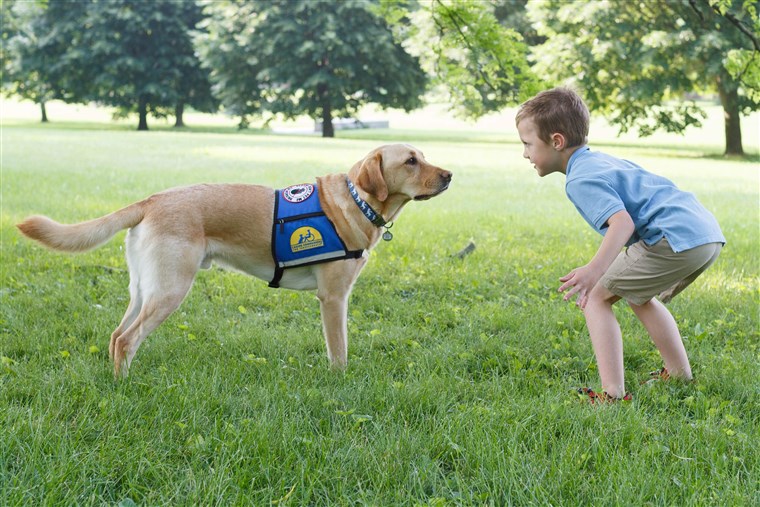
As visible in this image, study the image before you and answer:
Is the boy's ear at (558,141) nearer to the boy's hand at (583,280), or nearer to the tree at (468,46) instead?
the boy's hand at (583,280)

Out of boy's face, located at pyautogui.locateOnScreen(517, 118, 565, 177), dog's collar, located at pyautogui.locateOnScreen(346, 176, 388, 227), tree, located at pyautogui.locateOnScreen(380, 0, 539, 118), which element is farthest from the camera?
tree, located at pyautogui.locateOnScreen(380, 0, 539, 118)

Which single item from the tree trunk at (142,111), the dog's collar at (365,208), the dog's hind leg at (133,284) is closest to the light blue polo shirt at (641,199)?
the dog's collar at (365,208)

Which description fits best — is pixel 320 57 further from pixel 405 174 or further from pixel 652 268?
pixel 652 268

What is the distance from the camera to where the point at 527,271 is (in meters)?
6.89

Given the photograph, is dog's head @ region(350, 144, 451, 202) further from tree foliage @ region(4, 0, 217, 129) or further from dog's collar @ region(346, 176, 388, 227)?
tree foliage @ region(4, 0, 217, 129)

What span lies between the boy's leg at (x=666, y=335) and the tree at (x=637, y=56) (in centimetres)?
2335

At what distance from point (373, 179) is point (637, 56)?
81.4 feet

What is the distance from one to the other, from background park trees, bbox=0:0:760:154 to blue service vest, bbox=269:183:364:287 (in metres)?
17.8

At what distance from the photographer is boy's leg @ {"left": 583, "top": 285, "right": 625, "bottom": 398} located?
3.83 m

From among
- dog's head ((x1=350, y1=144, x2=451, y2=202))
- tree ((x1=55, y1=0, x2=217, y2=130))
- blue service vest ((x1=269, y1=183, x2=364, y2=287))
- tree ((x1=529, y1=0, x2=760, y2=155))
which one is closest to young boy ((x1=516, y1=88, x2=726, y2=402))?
dog's head ((x1=350, y1=144, x2=451, y2=202))

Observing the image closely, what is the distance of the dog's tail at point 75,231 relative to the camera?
399 centimetres

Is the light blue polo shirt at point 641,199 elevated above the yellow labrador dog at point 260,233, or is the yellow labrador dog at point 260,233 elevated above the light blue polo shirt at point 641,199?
the light blue polo shirt at point 641,199

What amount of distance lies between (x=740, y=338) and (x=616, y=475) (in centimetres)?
267

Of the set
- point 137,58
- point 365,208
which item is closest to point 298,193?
point 365,208
